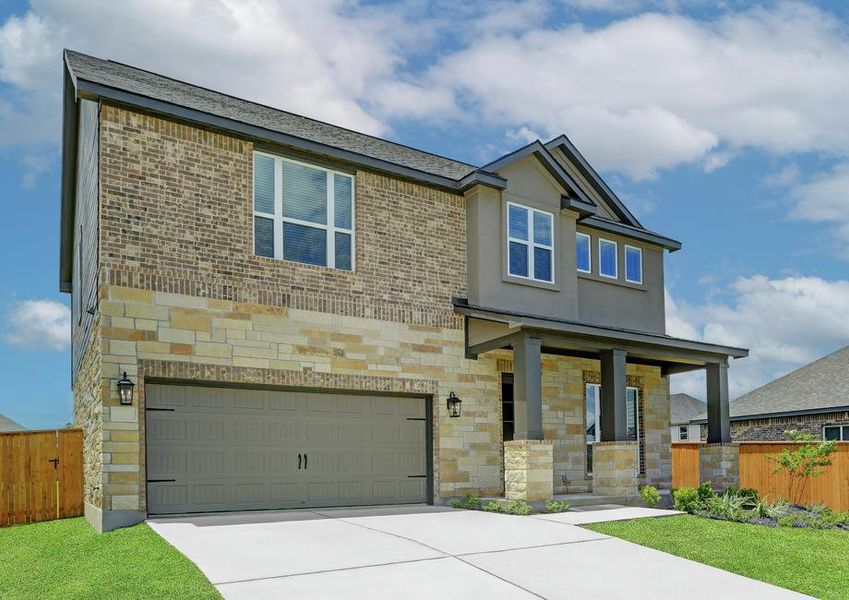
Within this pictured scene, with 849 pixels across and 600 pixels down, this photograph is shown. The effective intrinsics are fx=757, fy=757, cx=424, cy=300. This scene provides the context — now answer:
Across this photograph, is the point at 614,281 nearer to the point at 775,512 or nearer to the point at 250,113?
the point at 775,512


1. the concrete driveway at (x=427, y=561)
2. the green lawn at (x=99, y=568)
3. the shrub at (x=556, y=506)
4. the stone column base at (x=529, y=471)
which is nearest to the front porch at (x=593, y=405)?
the stone column base at (x=529, y=471)

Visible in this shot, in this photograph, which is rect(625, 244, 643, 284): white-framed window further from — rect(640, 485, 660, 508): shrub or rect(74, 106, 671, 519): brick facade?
rect(640, 485, 660, 508): shrub

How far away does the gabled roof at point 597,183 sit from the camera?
1911cm

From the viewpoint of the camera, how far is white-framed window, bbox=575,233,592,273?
59.9 ft

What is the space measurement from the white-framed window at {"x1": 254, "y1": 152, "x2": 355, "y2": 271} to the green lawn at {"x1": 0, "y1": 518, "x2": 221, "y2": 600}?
5221mm

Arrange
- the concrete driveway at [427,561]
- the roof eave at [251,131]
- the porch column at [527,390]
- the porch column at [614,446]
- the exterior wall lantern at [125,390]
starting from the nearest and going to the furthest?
1. the concrete driveway at [427,561]
2. the exterior wall lantern at [125,390]
3. the roof eave at [251,131]
4. the porch column at [527,390]
5. the porch column at [614,446]

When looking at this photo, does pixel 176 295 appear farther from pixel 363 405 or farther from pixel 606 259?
pixel 606 259

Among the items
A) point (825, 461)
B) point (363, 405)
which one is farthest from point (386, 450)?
point (825, 461)

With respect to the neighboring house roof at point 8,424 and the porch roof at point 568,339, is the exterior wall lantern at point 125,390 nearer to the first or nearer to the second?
the porch roof at point 568,339

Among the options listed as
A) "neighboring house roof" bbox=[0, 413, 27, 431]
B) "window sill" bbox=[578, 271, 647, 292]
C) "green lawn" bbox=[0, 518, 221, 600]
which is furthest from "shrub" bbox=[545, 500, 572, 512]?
"neighboring house roof" bbox=[0, 413, 27, 431]

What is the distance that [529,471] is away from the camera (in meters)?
13.5

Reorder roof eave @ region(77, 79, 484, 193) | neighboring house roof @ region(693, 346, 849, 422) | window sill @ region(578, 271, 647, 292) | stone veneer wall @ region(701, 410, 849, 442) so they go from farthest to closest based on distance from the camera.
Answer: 1. neighboring house roof @ region(693, 346, 849, 422)
2. stone veneer wall @ region(701, 410, 849, 442)
3. window sill @ region(578, 271, 647, 292)
4. roof eave @ region(77, 79, 484, 193)

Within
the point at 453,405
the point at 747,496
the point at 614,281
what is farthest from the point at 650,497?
the point at 614,281

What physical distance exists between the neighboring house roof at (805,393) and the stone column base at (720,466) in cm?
1014
